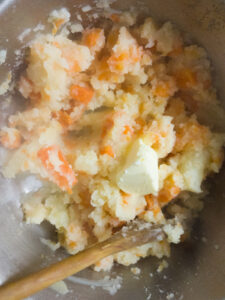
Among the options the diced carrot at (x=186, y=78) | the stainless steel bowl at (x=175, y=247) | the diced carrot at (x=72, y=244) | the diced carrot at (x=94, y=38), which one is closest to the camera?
the stainless steel bowl at (x=175, y=247)

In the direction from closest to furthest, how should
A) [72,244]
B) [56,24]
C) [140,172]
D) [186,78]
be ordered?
[56,24] → [140,172] → [186,78] → [72,244]

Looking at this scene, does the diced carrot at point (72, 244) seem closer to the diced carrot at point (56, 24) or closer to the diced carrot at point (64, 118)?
the diced carrot at point (64, 118)

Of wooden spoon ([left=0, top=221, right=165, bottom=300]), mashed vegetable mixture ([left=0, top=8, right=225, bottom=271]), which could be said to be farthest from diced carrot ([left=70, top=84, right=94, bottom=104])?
wooden spoon ([left=0, top=221, right=165, bottom=300])

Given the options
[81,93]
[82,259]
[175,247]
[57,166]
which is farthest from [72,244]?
[81,93]

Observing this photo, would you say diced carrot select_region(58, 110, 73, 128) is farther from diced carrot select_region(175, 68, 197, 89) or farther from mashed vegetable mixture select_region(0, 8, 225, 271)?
diced carrot select_region(175, 68, 197, 89)

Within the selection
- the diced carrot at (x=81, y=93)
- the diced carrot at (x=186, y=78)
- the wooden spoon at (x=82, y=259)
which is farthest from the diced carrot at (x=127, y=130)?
the wooden spoon at (x=82, y=259)

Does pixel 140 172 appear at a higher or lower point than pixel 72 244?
higher

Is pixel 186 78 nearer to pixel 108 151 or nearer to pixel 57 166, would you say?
pixel 108 151

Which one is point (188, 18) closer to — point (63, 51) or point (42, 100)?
point (63, 51)
